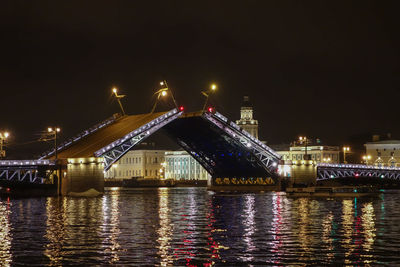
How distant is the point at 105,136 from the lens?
8788 cm

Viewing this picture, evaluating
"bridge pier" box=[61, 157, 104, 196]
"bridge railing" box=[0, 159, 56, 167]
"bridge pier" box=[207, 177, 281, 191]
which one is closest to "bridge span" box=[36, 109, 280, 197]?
"bridge pier" box=[61, 157, 104, 196]

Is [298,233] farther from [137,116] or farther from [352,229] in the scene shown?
[137,116]

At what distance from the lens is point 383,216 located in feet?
142

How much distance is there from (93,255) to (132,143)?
59.7m

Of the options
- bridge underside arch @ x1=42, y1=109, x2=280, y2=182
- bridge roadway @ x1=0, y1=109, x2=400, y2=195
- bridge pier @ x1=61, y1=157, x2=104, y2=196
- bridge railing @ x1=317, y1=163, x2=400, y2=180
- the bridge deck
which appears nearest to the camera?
bridge pier @ x1=61, y1=157, x2=104, y2=196

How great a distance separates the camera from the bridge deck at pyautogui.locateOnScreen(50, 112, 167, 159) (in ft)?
274

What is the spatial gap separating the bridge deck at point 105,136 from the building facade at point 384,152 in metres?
96.6

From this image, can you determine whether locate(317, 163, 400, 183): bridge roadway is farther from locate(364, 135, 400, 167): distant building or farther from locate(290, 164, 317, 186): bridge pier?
locate(364, 135, 400, 167): distant building

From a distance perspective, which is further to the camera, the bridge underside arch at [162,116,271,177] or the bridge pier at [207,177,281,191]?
the bridge pier at [207,177,281,191]

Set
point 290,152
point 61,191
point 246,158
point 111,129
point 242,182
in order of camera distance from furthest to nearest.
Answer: point 290,152 → point 242,182 → point 246,158 → point 111,129 → point 61,191

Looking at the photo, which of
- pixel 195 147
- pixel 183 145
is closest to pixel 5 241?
pixel 183 145

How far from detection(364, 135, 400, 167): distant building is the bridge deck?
9673 centimetres

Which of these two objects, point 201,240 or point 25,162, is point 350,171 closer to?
point 25,162

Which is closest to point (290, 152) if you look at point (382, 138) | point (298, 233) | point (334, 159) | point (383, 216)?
point (334, 159)
